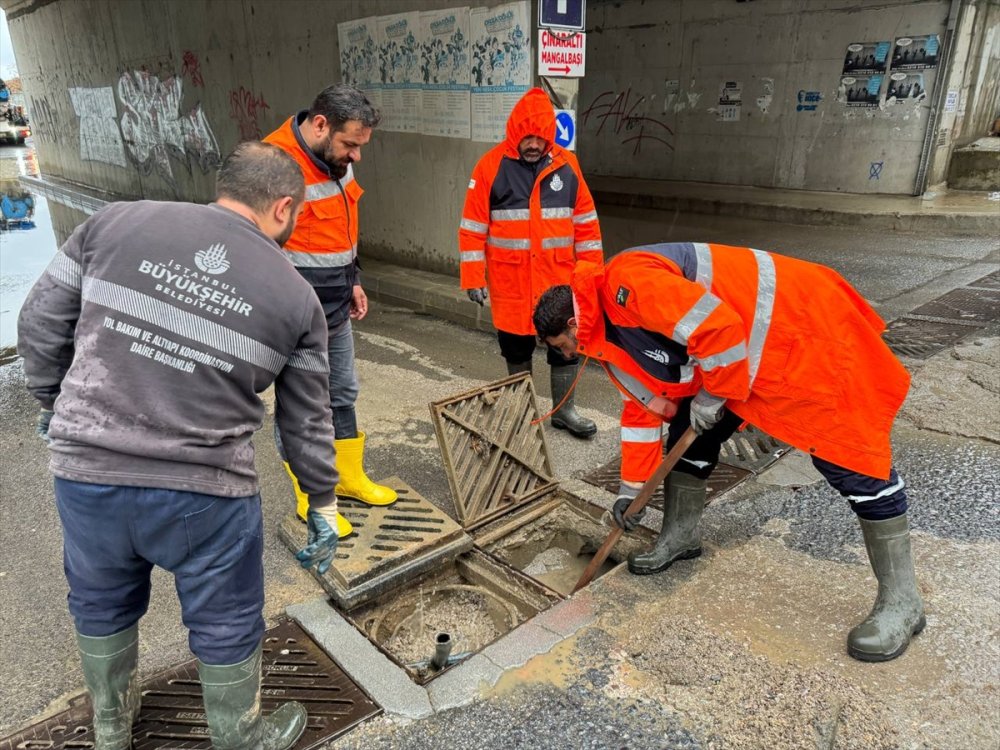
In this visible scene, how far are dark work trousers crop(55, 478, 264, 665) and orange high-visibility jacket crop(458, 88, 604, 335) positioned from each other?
7.78 feet

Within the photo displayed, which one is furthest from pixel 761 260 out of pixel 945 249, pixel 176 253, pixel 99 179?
pixel 99 179

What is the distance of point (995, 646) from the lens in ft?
7.72

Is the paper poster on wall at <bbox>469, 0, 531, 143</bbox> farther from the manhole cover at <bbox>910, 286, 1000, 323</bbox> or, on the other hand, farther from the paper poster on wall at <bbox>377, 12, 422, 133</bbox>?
the manhole cover at <bbox>910, 286, 1000, 323</bbox>

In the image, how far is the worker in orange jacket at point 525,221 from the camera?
12.4 ft

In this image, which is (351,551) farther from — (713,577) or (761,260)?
(761,260)

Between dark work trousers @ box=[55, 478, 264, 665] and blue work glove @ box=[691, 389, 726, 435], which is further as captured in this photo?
blue work glove @ box=[691, 389, 726, 435]

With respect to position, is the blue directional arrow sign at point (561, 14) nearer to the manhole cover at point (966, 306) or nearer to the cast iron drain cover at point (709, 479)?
the cast iron drain cover at point (709, 479)

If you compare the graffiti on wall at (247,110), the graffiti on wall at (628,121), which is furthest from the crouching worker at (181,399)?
the graffiti on wall at (628,121)

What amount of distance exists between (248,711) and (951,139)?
12.5 m

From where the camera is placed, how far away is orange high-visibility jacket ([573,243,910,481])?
218cm

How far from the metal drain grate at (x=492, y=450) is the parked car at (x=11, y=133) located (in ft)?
117

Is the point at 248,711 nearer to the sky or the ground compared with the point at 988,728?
nearer to the sky

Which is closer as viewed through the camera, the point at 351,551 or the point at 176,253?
the point at 176,253

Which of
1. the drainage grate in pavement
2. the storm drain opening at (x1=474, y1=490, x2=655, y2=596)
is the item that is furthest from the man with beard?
the drainage grate in pavement
